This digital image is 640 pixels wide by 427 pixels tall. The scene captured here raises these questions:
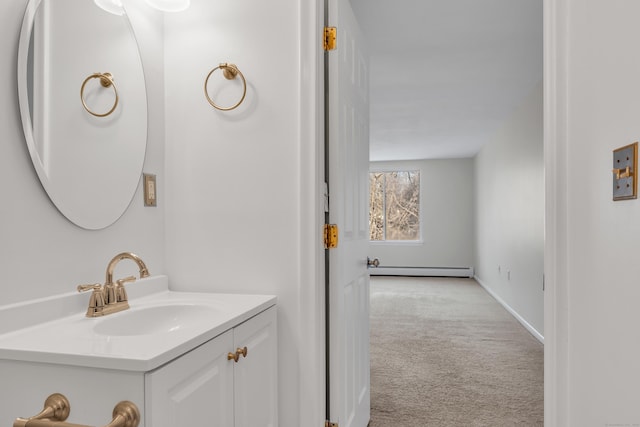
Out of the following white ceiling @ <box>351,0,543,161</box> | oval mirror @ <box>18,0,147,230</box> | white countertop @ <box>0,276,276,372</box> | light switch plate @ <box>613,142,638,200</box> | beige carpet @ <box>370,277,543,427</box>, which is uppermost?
white ceiling @ <box>351,0,543,161</box>

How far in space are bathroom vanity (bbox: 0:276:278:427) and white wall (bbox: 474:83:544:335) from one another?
3414mm

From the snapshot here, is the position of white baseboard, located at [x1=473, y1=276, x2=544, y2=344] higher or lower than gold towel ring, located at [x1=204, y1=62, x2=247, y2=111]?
lower

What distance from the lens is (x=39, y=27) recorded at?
49.7 inches

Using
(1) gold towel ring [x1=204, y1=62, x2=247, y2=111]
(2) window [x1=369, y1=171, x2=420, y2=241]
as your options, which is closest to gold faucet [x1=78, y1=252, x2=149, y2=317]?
(1) gold towel ring [x1=204, y1=62, x2=247, y2=111]

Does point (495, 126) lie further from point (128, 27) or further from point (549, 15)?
point (128, 27)

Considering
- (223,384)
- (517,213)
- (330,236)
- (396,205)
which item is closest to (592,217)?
(330,236)

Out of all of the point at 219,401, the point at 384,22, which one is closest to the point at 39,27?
the point at 219,401

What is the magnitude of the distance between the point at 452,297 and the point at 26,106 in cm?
599

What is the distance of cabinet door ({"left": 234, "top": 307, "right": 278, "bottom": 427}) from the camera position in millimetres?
1334

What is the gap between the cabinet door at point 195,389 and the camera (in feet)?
3.07

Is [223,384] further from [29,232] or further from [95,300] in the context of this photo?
[29,232]

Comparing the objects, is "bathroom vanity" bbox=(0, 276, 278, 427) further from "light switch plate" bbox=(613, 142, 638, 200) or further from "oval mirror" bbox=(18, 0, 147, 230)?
"light switch plate" bbox=(613, 142, 638, 200)

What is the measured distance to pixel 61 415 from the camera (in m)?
0.95

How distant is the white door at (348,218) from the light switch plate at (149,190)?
0.70 m
